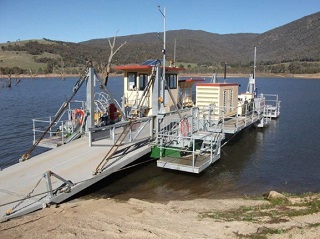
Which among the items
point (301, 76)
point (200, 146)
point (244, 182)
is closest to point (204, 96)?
point (200, 146)

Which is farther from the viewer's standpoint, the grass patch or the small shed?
the small shed

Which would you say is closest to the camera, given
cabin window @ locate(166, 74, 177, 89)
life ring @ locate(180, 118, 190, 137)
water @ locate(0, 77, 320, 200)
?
water @ locate(0, 77, 320, 200)

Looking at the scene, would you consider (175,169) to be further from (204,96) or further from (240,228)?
(204,96)

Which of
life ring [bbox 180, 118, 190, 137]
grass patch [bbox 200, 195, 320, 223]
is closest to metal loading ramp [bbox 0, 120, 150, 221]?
life ring [bbox 180, 118, 190, 137]

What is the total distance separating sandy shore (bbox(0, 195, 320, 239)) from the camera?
731 cm

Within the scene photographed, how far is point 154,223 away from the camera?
8.15 m

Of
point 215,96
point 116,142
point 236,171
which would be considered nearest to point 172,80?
point 215,96

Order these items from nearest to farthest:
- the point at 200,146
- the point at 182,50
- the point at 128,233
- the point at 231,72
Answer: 1. the point at 128,233
2. the point at 200,146
3. the point at 231,72
4. the point at 182,50

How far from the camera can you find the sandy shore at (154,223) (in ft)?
24.0

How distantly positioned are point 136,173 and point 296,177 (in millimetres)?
6627

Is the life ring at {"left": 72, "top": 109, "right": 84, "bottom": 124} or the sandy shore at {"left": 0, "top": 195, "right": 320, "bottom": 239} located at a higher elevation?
the life ring at {"left": 72, "top": 109, "right": 84, "bottom": 124}

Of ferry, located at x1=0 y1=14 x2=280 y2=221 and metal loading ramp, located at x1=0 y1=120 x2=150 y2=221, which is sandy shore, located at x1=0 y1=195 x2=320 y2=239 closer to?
metal loading ramp, located at x1=0 y1=120 x2=150 y2=221

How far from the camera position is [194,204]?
34.3 feet

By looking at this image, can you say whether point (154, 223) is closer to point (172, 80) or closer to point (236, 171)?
point (236, 171)
